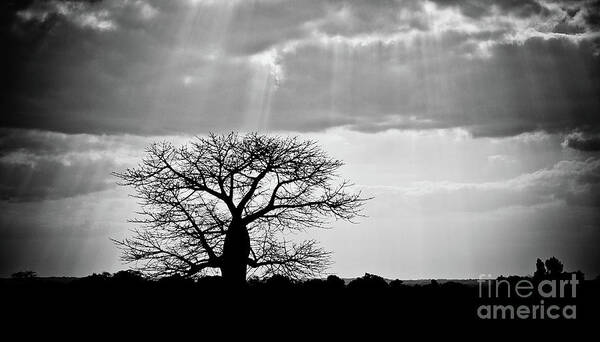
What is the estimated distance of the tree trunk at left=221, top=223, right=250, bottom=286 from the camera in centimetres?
1647

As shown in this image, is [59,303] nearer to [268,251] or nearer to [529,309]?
[268,251]

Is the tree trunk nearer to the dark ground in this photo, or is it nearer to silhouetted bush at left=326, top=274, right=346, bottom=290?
the dark ground

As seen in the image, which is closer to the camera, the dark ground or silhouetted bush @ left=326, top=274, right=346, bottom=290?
the dark ground

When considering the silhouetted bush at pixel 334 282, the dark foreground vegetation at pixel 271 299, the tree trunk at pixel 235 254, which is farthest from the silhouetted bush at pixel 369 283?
the tree trunk at pixel 235 254

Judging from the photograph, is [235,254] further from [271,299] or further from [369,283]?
[369,283]

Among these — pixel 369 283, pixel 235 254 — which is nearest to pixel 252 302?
pixel 235 254

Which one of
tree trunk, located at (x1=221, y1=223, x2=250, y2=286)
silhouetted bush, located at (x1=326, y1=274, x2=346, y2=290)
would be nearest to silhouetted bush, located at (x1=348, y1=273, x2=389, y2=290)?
silhouetted bush, located at (x1=326, y1=274, x2=346, y2=290)

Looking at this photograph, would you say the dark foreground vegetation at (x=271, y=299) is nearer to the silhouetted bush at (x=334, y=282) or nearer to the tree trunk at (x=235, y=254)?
the silhouetted bush at (x=334, y=282)

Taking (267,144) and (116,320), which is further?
(267,144)

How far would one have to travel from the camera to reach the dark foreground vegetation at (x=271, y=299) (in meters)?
13.1

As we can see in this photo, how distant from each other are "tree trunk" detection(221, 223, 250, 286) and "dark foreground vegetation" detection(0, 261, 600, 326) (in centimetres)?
46

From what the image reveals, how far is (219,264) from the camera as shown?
16656 millimetres

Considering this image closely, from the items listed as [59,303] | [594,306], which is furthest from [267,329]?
[594,306]

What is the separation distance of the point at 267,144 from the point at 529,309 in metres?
9.59
